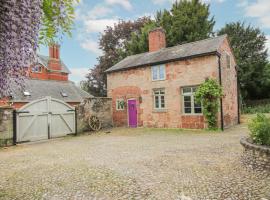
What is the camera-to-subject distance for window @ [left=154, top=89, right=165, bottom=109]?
650 inches

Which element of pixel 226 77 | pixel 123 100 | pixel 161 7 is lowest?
pixel 123 100

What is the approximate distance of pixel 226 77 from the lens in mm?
16172

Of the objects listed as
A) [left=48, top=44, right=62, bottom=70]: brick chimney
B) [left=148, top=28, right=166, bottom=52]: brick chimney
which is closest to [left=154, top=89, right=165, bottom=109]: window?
[left=148, top=28, right=166, bottom=52]: brick chimney

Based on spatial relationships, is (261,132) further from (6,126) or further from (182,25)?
(182,25)

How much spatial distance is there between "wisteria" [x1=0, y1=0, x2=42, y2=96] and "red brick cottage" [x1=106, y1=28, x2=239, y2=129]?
41.6 ft

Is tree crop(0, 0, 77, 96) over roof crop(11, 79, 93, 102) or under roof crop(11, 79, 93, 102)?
under

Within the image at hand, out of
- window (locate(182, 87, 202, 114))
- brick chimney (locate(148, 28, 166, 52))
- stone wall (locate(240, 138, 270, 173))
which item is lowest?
stone wall (locate(240, 138, 270, 173))

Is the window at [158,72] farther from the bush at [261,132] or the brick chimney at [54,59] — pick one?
the brick chimney at [54,59]

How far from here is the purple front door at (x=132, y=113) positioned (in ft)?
58.9

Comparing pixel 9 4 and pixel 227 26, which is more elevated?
pixel 227 26

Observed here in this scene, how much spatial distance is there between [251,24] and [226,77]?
21522mm

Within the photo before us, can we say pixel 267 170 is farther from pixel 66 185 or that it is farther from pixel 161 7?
pixel 161 7

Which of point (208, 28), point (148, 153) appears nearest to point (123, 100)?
point (148, 153)

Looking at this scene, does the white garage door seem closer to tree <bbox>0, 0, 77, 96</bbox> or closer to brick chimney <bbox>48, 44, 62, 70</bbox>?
tree <bbox>0, 0, 77, 96</bbox>
